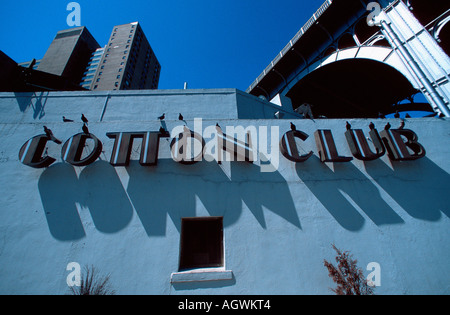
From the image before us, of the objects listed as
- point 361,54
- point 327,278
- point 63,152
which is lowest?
point 327,278

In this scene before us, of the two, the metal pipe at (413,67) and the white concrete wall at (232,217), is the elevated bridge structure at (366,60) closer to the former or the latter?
the metal pipe at (413,67)

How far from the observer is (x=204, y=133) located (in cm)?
710

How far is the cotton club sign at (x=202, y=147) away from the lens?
19.9 ft

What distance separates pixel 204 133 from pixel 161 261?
174 inches

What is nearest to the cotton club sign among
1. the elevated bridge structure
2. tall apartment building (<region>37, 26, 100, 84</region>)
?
the elevated bridge structure

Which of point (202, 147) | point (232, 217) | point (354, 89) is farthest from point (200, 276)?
point (354, 89)

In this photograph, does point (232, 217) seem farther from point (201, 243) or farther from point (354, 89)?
point (354, 89)

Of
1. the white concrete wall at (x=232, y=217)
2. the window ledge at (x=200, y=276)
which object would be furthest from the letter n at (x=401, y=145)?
the window ledge at (x=200, y=276)

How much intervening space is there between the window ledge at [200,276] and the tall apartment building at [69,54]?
8043 centimetres

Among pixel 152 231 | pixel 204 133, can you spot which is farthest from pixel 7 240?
pixel 204 133

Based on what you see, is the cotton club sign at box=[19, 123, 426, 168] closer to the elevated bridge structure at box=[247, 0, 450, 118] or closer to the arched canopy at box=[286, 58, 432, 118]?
the elevated bridge structure at box=[247, 0, 450, 118]
